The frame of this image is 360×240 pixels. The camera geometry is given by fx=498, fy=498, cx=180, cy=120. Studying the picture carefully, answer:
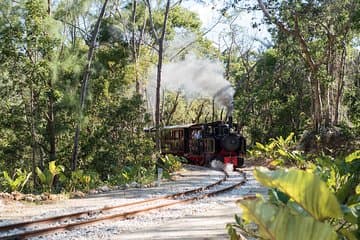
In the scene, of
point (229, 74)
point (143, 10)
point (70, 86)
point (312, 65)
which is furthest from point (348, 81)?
point (70, 86)

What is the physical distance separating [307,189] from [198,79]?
30.3 m

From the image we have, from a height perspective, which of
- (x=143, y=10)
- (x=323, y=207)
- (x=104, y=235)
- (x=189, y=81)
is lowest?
(x=104, y=235)

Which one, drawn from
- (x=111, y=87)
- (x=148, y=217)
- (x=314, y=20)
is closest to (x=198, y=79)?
(x=111, y=87)

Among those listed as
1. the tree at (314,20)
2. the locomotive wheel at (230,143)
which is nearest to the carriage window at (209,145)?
the locomotive wheel at (230,143)

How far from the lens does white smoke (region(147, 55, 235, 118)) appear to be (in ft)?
93.0

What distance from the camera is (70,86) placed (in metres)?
21.5

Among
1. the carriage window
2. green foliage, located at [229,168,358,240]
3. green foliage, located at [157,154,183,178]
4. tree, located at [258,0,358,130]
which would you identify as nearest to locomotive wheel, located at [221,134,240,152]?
the carriage window

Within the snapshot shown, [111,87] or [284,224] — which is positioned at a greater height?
[111,87]

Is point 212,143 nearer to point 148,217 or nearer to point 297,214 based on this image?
point 148,217

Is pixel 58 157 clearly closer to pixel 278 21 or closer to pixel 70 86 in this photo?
pixel 70 86

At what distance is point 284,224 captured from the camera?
2.44 meters

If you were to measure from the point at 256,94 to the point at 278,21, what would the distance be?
1737 centimetres

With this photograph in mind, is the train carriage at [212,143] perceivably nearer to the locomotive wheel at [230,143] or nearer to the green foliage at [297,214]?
the locomotive wheel at [230,143]

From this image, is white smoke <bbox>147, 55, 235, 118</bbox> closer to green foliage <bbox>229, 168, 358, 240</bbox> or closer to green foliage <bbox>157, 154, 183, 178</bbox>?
green foliage <bbox>157, 154, 183, 178</bbox>
